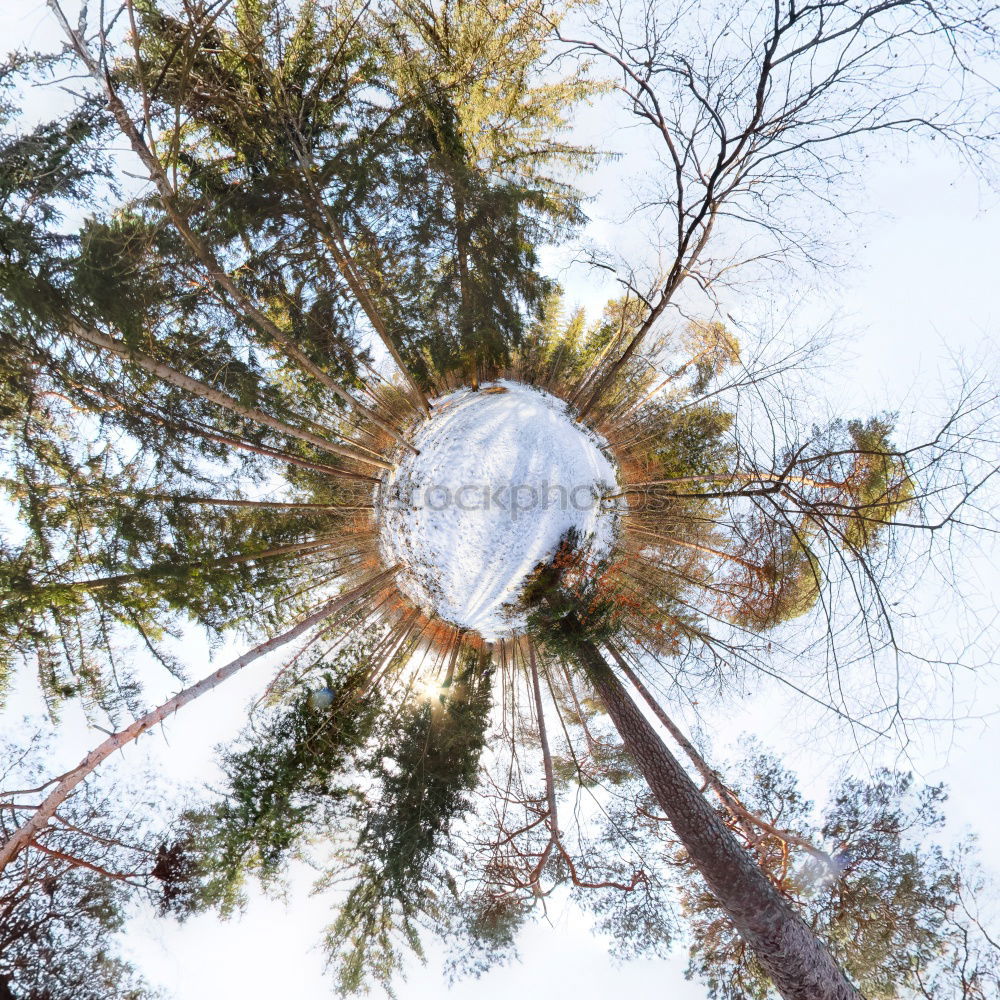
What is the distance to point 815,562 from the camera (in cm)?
374

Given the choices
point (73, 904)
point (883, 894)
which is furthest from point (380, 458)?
point (883, 894)

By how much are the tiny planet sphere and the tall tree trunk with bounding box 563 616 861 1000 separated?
7.05 feet

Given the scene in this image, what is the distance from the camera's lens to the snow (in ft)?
13.8

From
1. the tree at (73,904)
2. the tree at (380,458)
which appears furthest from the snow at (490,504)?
the tree at (73,904)

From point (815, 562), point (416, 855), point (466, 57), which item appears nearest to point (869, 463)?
point (815, 562)

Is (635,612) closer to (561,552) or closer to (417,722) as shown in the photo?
(561,552)

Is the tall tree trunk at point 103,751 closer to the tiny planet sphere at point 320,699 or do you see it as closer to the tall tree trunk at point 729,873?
the tiny planet sphere at point 320,699

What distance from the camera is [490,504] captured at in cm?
421

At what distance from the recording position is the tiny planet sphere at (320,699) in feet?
14.2

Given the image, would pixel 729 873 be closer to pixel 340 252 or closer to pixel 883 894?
pixel 883 894

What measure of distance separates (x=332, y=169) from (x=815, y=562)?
4.38m

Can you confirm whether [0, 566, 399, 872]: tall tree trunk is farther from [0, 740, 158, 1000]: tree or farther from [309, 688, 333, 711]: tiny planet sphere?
[309, 688, 333, 711]: tiny planet sphere

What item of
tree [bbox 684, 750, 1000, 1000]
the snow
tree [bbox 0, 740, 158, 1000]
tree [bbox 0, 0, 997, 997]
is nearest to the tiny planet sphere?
tree [bbox 0, 0, 997, 997]

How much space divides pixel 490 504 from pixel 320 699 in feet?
7.31
